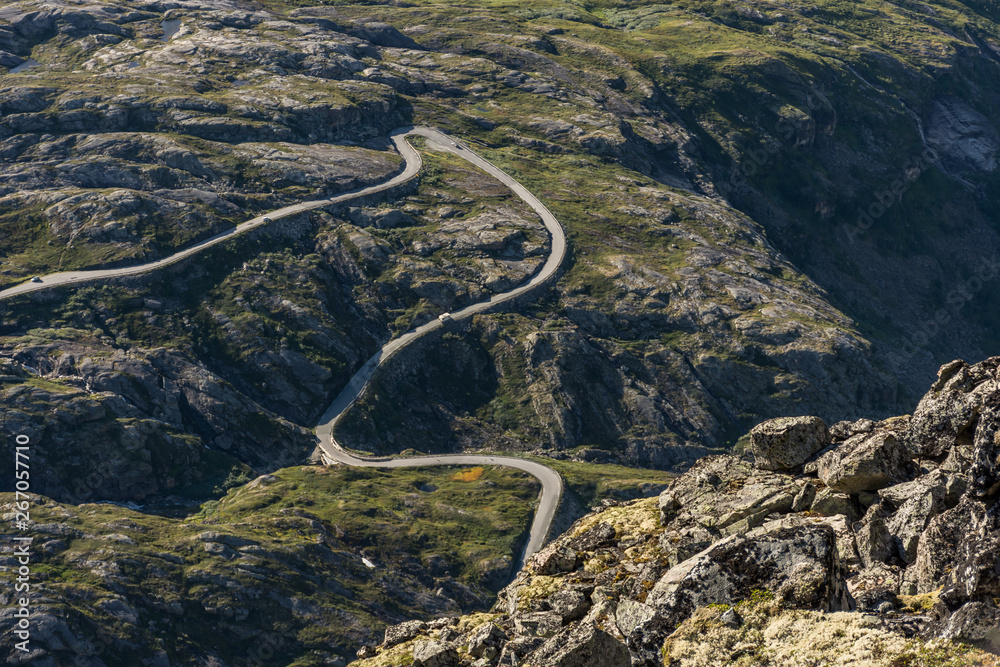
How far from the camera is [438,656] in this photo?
34.6 m

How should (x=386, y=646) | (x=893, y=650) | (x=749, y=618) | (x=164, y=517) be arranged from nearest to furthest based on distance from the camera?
(x=893, y=650)
(x=749, y=618)
(x=386, y=646)
(x=164, y=517)

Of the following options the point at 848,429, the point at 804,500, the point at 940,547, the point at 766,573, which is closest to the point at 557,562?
the point at 804,500

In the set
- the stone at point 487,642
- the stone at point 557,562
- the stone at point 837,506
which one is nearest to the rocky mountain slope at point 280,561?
the stone at point 557,562

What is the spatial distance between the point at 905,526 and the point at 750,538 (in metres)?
5.98

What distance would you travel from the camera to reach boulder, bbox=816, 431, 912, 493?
31000 millimetres

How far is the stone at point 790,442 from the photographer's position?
37.1m

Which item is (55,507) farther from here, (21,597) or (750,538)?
(750,538)

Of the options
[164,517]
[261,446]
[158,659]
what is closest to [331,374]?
[261,446]

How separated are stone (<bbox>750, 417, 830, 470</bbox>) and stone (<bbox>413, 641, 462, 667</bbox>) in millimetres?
17622

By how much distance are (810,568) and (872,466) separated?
312 inches

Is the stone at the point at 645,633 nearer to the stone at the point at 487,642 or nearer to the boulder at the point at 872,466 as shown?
the stone at the point at 487,642

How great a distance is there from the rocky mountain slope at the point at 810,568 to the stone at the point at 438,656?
9 centimetres

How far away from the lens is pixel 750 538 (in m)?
27.2

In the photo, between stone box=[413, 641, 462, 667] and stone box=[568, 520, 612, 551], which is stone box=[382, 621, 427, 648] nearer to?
stone box=[413, 641, 462, 667]
